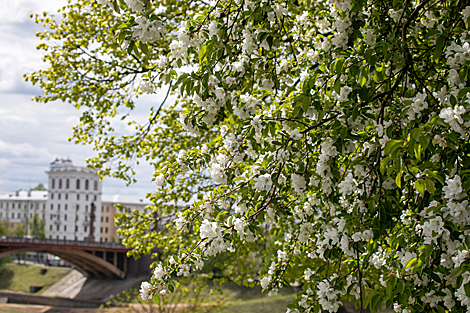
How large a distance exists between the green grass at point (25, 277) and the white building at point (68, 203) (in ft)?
73.9

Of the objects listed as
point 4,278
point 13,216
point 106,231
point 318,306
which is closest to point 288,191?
point 318,306

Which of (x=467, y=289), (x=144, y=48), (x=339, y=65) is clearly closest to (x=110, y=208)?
(x=144, y=48)

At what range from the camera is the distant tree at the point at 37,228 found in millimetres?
65750

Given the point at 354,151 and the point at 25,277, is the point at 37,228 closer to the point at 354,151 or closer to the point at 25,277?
the point at 25,277

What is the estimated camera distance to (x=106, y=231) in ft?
229

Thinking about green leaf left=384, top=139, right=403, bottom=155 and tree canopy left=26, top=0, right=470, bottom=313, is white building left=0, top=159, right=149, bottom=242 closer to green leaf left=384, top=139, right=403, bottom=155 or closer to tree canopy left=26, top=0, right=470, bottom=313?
tree canopy left=26, top=0, right=470, bottom=313

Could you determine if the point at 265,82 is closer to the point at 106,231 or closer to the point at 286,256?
the point at 286,256

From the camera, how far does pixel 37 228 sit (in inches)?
2657

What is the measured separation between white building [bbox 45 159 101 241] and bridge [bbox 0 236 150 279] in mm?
32815

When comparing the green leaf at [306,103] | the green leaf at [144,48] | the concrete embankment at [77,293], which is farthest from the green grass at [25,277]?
the green leaf at [306,103]

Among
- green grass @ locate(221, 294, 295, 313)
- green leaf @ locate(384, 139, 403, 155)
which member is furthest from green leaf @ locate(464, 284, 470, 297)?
green grass @ locate(221, 294, 295, 313)

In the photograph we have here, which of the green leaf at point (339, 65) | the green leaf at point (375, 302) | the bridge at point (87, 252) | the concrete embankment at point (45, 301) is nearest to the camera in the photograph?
the green leaf at point (375, 302)

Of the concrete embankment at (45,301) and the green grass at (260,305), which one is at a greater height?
the green grass at (260,305)

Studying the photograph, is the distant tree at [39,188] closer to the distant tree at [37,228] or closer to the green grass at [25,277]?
the distant tree at [37,228]
